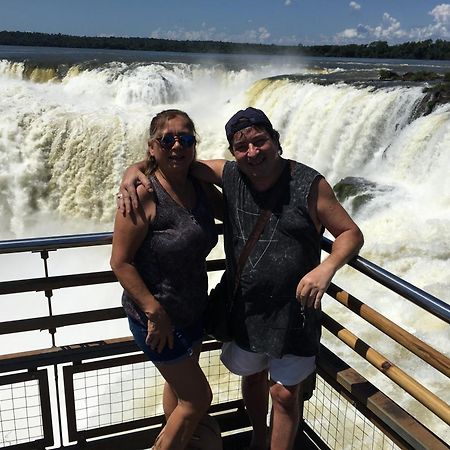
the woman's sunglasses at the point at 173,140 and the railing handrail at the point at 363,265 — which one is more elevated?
the woman's sunglasses at the point at 173,140

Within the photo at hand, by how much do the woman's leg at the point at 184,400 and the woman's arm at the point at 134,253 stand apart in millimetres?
190

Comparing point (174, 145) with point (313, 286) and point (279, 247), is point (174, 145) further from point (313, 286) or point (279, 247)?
point (313, 286)

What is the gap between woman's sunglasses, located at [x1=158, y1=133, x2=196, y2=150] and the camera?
2.16m

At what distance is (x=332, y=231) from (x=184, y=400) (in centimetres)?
91

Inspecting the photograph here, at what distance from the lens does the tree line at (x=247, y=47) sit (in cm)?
6122

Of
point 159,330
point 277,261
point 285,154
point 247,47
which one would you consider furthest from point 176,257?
point 247,47

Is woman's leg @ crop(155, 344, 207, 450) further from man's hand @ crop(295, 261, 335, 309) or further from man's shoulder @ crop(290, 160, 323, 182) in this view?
man's shoulder @ crop(290, 160, 323, 182)

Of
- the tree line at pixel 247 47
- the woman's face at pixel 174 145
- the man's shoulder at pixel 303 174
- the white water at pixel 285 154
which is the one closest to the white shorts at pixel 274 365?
the man's shoulder at pixel 303 174

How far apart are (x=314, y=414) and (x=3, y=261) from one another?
716 cm

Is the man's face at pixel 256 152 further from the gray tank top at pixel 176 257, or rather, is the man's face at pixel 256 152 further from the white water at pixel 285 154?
the white water at pixel 285 154

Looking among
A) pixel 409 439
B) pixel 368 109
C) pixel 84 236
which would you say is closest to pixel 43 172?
pixel 368 109

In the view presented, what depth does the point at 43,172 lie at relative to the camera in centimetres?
1491

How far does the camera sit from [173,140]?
2.16 meters

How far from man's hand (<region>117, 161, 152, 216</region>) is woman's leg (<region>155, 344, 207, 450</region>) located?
26.2 inches
